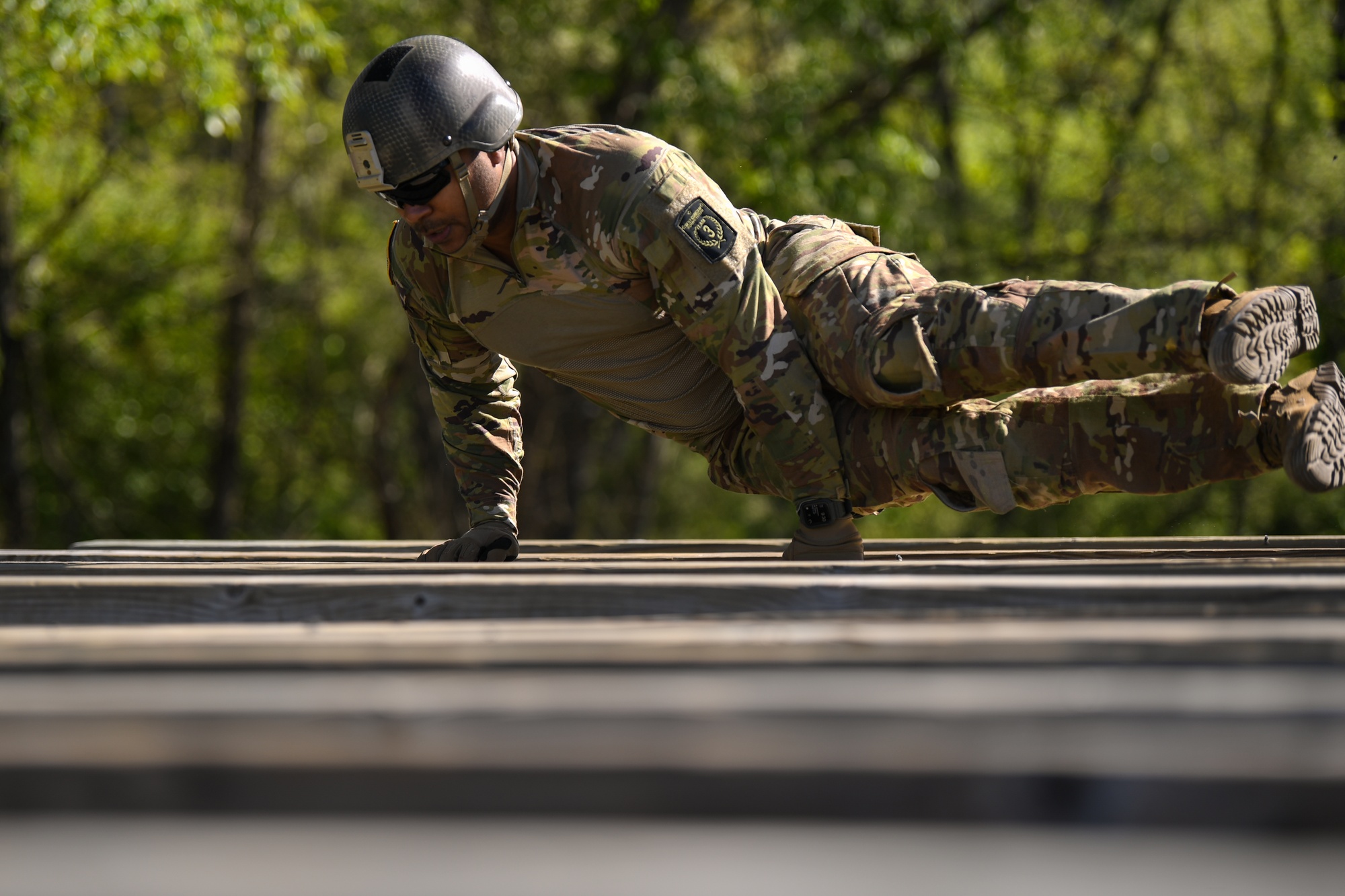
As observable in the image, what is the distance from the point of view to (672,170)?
2.66 metres

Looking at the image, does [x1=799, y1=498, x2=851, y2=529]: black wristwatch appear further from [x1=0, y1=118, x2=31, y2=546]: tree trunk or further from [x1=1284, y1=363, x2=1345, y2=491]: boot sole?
[x1=0, y1=118, x2=31, y2=546]: tree trunk

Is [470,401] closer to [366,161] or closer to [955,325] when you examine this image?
[366,161]

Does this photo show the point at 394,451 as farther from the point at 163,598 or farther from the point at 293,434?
the point at 163,598

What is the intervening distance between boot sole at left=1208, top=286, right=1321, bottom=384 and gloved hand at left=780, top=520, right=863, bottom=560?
81cm

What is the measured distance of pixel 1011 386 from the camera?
8.45 ft

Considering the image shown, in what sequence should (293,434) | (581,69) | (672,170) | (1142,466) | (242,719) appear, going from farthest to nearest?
(293,434) → (581,69) → (672,170) → (1142,466) → (242,719)

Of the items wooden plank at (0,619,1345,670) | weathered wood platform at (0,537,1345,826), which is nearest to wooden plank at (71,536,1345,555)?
weathered wood platform at (0,537,1345,826)

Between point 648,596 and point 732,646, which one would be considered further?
point 648,596

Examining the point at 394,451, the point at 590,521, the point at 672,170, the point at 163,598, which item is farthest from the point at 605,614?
the point at 394,451

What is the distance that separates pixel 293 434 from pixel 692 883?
43.3 ft

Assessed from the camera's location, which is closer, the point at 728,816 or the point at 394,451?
the point at 728,816

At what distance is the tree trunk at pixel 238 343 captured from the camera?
10977 millimetres

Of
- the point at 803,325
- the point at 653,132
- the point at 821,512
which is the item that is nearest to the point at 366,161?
the point at 803,325

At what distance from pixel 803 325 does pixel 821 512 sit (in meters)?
0.45
